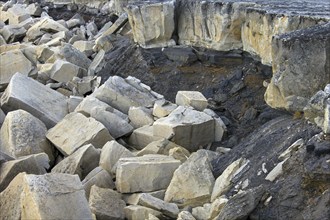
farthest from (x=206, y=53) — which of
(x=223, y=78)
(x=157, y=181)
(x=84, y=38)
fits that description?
(x=84, y=38)

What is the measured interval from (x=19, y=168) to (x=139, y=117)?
2.44m

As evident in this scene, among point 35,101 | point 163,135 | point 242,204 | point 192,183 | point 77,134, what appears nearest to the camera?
point 242,204

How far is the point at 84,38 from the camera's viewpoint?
14336 mm

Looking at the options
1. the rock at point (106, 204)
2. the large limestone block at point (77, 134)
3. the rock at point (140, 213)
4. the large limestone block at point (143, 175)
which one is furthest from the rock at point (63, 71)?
the rock at point (140, 213)

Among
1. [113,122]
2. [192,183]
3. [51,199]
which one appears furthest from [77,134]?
[51,199]

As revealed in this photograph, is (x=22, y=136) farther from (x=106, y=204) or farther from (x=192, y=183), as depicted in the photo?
(x=192, y=183)

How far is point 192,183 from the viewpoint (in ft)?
19.7

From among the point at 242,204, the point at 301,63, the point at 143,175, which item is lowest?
the point at 143,175

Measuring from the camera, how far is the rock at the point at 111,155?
687 cm

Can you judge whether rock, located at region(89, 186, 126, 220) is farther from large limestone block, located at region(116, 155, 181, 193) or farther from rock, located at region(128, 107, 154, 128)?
rock, located at region(128, 107, 154, 128)

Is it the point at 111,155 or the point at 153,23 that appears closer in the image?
the point at 111,155

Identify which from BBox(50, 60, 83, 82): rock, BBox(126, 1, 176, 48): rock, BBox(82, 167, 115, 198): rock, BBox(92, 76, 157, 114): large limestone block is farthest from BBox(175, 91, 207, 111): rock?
BBox(50, 60, 83, 82): rock

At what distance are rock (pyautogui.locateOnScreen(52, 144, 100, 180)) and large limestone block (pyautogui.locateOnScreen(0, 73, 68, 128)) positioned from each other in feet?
5.22

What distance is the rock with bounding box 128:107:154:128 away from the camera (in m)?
8.35
